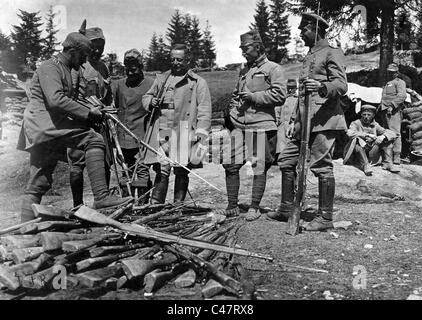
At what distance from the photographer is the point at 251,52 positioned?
6.19 metres

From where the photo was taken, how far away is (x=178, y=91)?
20.8ft

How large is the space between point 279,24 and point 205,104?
172 ft

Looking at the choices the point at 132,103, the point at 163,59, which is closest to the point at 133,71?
the point at 132,103

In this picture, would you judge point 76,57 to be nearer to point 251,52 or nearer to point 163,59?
point 251,52

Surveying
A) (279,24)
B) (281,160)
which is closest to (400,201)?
(281,160)

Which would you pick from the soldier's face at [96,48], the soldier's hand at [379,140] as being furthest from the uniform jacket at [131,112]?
the soldier's hand at [379,140]

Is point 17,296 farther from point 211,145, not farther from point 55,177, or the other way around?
point 211,145

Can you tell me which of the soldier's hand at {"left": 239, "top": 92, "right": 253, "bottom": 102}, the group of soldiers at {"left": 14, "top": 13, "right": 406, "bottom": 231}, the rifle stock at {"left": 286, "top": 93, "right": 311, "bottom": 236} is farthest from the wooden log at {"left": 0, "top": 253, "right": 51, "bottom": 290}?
the soldier's hand at {"left": 239, "top": 92, "right": 253, "bottom": 102}

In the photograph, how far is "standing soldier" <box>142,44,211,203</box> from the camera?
6.24 metres

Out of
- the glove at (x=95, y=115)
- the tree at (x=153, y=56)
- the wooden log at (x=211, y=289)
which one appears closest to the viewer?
the wooden log at (x=211, y=289)

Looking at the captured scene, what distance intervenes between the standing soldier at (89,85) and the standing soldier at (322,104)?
2.56m

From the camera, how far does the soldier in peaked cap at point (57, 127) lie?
4.95m

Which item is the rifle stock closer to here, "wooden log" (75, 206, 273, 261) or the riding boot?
"wooden log" (75, 206, 273, 261)

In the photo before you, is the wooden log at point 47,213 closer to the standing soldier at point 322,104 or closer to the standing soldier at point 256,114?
the standing soldier at point 256,114
